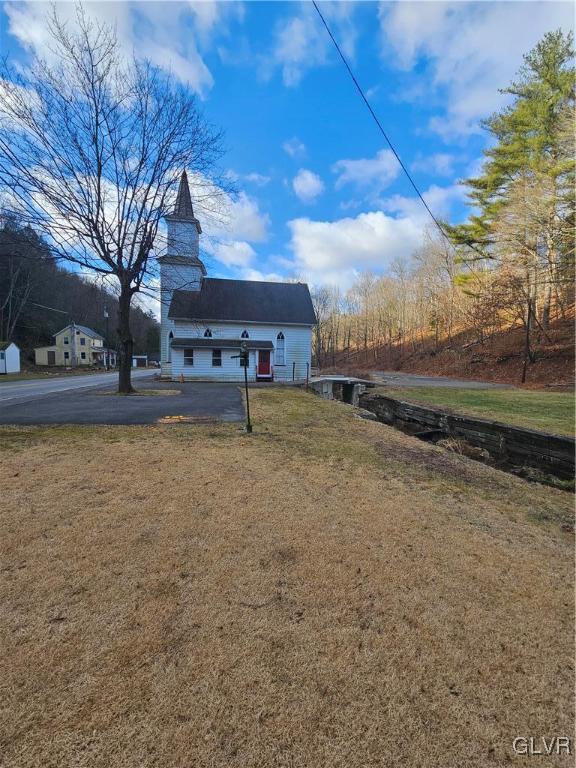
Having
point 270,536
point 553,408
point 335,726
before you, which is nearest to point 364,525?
point 270,536

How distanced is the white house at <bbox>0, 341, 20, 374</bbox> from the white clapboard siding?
2030cm

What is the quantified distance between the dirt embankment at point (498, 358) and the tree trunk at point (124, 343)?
65.0ft

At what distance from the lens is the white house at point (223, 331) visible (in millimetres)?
22047

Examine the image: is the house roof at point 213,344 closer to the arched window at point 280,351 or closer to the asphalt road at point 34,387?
the arched window at point 280,351

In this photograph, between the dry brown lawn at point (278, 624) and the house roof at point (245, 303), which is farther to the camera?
the house roof at point (245, 303)

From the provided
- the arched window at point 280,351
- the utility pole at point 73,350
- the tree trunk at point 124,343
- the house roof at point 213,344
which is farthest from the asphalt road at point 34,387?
the utility pole at point 73,350

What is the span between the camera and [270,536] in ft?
9.33

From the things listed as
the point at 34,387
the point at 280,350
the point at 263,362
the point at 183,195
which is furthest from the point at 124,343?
the point at 280,350

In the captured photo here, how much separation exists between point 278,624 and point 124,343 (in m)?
14.6

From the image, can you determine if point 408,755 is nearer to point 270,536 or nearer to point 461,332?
point 270,536

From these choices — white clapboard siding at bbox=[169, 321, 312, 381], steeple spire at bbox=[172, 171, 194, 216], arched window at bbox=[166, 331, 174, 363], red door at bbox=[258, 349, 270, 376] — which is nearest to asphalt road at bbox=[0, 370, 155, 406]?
arched window at bbox=[166, 331, 174, 363]

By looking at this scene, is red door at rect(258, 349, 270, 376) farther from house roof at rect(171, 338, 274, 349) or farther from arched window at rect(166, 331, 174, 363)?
arched window at rect(166, 331, 174, 363)

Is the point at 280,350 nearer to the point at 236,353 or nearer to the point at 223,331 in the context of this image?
the point at 236,353

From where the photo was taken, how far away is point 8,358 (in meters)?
31.6
